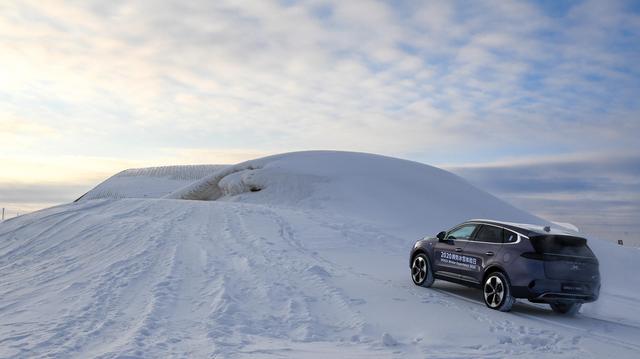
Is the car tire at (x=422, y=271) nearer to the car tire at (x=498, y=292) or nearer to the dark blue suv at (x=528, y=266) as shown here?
the dark blue suv at (x=528, y=266)

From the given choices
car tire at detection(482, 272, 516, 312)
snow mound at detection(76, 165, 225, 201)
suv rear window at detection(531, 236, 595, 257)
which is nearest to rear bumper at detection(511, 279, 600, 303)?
car tire at detection(482, 272, 516, 312)

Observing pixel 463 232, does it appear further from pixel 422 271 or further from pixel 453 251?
pixel 422 271

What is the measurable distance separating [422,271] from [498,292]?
223 cm

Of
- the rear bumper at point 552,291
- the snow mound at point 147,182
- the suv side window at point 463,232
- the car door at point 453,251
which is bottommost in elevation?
the rear bumper at point 552,291

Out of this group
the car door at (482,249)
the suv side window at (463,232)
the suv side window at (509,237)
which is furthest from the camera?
the suv side window at (463,232)

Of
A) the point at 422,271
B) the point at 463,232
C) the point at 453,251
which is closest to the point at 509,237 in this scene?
the point at 453,251

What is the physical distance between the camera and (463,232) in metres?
12.0

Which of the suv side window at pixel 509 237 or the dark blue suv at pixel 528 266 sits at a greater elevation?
the suv side window at pixel 509 237

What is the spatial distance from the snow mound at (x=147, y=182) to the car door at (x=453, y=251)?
5841 cm

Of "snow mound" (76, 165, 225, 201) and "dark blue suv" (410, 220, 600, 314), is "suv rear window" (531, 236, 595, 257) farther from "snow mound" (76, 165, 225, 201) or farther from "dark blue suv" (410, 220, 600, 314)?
"snow mound" (76, 165, 225, 201)

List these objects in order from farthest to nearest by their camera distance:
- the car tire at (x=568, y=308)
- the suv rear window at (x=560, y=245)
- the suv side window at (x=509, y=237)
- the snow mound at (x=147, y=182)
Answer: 1. the snow mound at (x=147, y=182)
2. the car tire at (x=568, y=308)
3. the suv side window at (x=509, y=237)
4. the suv rear window at (x=560, y=245)

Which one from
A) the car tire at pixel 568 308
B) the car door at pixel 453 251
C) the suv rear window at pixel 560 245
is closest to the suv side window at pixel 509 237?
the suv rear window at pixel 560 245

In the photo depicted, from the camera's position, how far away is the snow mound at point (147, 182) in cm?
7100

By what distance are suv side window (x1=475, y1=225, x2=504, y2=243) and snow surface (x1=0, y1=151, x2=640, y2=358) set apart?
1.21m
